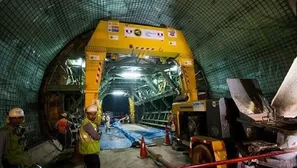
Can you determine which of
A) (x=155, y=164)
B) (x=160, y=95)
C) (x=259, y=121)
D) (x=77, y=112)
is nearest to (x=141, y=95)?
(x=160, y=95)

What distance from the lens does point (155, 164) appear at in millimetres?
5031

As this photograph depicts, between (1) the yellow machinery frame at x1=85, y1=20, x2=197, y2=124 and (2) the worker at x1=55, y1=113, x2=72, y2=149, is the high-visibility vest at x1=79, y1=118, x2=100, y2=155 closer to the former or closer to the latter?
(1) the yellow machinery frame at x1=85, y1=20, x2=197, y2=124

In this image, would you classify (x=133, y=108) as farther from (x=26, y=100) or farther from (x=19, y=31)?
(x=19, y=31)

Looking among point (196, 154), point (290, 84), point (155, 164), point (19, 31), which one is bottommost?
point (155, 164)

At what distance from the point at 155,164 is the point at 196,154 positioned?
1.34m

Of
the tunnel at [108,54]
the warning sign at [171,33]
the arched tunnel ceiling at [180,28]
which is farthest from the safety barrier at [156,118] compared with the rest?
the warning sign at [171,33]

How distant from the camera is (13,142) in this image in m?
3.12

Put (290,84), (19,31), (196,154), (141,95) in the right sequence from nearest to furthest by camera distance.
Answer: (290,84) → (196,154) → (19,31) → (141,95)

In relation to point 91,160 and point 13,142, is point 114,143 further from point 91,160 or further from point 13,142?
point 13,142

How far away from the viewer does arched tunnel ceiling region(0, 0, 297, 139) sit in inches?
178

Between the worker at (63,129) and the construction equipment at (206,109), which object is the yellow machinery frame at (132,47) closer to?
the construction equipment at (206,109)

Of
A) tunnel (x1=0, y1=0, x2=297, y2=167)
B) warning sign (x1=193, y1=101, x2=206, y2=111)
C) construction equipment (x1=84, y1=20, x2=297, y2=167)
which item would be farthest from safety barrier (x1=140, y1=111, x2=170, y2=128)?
warning sign (x1=193, y1=101, x2=206, y2=111)

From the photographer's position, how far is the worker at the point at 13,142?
3036mm

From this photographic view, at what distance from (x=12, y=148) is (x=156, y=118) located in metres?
10.7
